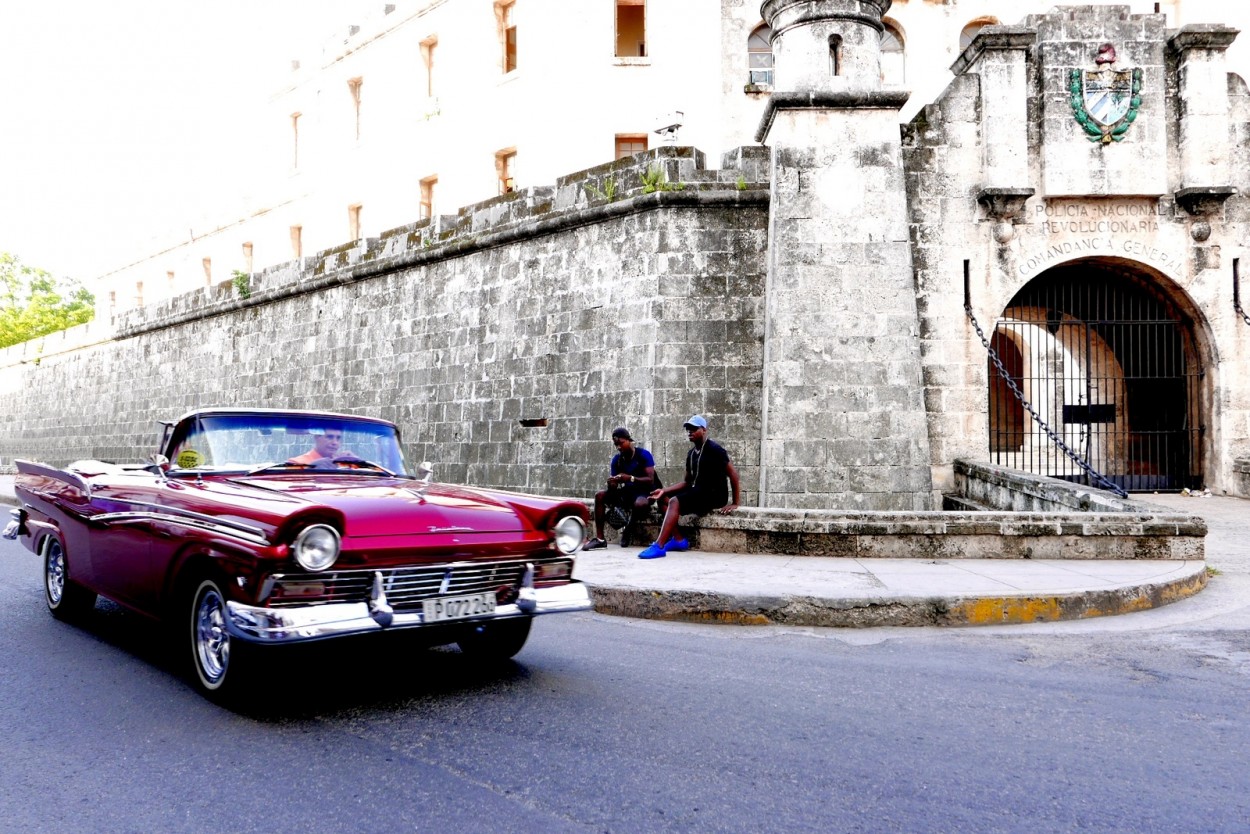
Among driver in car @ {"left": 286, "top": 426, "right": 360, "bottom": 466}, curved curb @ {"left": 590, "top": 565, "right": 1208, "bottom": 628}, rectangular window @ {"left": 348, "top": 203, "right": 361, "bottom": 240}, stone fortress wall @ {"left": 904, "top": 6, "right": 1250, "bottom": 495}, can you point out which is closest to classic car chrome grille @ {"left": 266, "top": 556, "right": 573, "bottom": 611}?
driver in car @ {"left": 286, "top": 426, "right": 360, "bottom": 466}

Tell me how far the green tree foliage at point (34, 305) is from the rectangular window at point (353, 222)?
27564 mm

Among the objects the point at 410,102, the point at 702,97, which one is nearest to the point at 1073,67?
the point at 702,97

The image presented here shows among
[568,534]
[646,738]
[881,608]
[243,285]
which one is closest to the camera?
[646,738]

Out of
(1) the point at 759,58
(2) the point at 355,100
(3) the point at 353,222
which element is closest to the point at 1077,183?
(1) the point at 759,58

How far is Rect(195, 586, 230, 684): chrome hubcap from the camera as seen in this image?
4.29m

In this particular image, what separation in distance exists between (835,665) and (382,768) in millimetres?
2698

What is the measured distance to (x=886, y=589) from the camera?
21.7ft

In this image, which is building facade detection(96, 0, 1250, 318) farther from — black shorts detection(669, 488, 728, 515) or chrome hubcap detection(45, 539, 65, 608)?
chrome hubcap detection(45, 539, 65, 608)

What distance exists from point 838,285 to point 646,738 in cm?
805

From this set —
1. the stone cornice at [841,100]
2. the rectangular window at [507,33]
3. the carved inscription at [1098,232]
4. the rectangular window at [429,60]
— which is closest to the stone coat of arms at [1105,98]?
the carved inscription at [1098,232]

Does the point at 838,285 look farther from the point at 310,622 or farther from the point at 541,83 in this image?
the point at 541,83

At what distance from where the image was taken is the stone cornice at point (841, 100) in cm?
1105

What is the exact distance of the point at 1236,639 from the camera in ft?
18.8

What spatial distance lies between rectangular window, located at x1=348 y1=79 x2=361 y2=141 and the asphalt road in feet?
75.1
